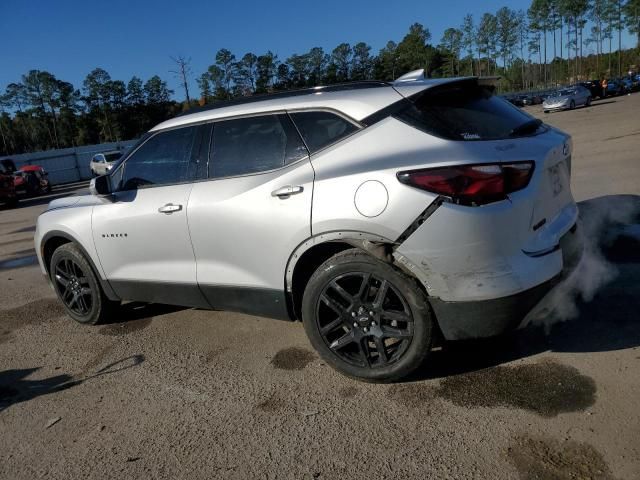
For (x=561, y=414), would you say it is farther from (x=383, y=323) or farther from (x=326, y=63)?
(x=326, y=63)

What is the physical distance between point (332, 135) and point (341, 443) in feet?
5.94

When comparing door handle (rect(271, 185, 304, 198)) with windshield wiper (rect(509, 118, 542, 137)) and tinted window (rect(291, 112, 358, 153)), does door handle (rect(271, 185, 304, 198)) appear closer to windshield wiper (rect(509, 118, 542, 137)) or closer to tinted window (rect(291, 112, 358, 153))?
tinted window (rect(291, 112, 358, 153))

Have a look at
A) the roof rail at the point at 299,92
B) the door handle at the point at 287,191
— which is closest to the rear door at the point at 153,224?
the roof rail at the point at 299,92

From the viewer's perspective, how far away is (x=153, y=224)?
393 centimetres

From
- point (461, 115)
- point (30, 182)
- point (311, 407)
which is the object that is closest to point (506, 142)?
point (461, 115)

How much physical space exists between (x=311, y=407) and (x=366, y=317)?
24.9 inches

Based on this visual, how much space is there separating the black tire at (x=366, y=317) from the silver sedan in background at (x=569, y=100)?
37.8 metres

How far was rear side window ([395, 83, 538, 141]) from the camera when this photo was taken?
2.91 metres

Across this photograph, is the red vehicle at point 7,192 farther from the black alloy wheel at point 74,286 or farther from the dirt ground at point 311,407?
the dirt ground at point 311,407

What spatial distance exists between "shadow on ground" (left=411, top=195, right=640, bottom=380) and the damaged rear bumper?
46 cm

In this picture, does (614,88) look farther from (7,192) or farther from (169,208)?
(169,208)

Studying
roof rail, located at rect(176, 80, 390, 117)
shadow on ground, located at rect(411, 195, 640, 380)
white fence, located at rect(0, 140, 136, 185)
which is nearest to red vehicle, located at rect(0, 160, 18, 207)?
white fence, located at rect(0, 140, 136, 185)

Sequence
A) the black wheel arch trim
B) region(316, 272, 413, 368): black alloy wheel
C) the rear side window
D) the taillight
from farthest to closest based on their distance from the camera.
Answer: the black wheel arch trim < region(316, 272, 413, 368): black alloy wheel < the rear side window < the taillight

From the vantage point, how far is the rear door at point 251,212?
127 inches
